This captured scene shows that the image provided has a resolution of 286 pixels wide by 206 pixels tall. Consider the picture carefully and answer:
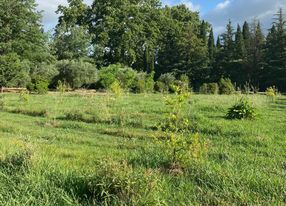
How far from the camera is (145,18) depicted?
221 feet

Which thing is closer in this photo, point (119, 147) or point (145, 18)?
point (119, 147)

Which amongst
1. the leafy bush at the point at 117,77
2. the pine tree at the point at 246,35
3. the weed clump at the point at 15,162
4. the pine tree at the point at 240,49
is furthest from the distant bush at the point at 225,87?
the weed clump at the point at 15,162

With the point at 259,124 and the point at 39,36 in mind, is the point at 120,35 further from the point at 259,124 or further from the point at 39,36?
the point at 259,124

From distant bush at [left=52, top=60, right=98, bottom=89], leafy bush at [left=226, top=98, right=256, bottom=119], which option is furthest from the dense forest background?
leafy bush at [left=226, top=98, right=256, bottom=119]

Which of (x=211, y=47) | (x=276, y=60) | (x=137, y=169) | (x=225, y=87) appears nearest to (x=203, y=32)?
(x=211, y=47)

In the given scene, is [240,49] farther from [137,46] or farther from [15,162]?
[15,162]

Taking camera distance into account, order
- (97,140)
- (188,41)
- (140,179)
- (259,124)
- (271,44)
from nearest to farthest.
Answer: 1. (140,179)
2. (97,140)
3. (259,124)
4. (271,44)
5. (188,41)

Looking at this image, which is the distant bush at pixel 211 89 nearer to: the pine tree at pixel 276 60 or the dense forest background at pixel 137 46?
the dense forest background at pixel 137 46

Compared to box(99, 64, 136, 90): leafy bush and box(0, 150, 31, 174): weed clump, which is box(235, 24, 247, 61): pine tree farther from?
box(0, 150, 31, 174): weed clump

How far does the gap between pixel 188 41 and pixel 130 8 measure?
9679 mm

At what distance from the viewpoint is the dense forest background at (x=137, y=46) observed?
4862cm

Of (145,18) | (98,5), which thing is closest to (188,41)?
(145,18)

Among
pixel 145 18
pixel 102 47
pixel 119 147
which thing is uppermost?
pixel 145 18

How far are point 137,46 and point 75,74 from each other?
23.8 meters
